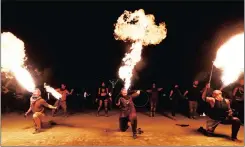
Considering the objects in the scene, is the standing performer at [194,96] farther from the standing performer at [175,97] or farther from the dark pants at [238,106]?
the dark pants at [238,106]

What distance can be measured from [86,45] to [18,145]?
16253 mm

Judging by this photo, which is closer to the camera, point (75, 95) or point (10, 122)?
point (10, 122)

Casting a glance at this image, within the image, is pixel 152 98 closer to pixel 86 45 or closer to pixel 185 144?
pixel 185 144

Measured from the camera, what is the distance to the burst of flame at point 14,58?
12625 mm

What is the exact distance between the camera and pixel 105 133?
11.1m

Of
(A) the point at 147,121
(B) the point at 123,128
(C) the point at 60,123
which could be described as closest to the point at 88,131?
(B) the point at 123,128

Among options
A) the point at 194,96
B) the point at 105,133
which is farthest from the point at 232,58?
the point at 105,133

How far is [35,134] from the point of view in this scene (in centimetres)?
1088

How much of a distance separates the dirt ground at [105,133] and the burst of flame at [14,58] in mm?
2031

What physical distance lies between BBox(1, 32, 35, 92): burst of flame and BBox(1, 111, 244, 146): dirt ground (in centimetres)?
203

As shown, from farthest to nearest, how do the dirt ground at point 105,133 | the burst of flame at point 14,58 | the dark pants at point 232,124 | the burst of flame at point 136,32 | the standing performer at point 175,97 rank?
the standing performer at point 175,97, the burst of flame at point 136,32, the burst of flame at point 14,58, the dark pants at point 232,124, the dirt ground at point 105,133

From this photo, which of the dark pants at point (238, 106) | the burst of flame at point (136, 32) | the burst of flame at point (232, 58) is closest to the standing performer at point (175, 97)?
the burst of flame at point (136, 32)

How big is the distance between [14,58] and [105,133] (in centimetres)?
512

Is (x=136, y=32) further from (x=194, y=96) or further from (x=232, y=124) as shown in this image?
(x=232, y=124)
